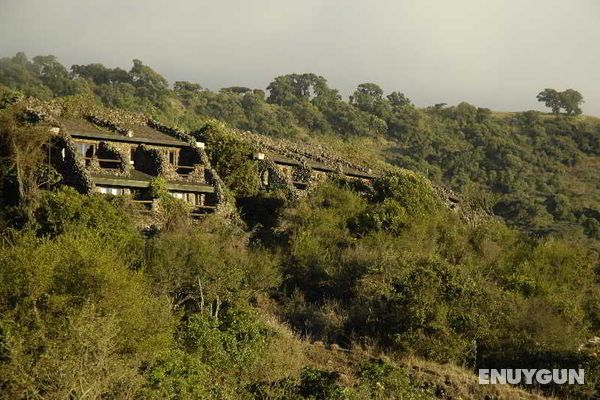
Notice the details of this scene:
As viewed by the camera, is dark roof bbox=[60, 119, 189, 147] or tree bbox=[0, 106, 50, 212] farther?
dark roof bbox=[60, 119, 189, 147]

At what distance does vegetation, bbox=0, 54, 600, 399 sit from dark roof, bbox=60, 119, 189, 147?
267 cm

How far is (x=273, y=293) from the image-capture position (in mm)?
37844

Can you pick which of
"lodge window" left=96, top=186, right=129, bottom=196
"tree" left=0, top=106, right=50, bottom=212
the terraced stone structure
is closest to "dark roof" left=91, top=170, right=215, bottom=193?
the terraced stone structure

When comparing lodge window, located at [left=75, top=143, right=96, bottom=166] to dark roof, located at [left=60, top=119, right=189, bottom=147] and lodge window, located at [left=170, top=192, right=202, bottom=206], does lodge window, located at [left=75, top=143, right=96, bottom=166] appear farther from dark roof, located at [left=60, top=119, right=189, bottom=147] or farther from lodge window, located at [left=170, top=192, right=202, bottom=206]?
lodge window, located at [left=170, top=192, right=202, bottom=206]

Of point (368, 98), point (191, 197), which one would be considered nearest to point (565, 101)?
point (368, 98)

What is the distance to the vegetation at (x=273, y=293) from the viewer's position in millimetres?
21906

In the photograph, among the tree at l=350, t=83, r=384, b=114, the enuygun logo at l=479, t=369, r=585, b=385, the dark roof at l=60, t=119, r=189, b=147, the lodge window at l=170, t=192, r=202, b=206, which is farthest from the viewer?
the tree at l=350, t=83, r=384, b=114

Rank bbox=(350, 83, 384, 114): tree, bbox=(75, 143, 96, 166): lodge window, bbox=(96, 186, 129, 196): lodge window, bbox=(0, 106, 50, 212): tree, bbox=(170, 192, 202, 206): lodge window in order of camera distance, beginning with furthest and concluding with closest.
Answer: bbox=(350, 83, 384, 114): tree
bbox=(75, 143, 96, 166): lodge window
bbox=(170, 192, 202, 206): lodge window
bbox=(96, 186, 129, 196): lodge window
bbox=(0, 106, 50, 212): tree

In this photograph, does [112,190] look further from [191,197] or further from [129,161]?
[191,197]

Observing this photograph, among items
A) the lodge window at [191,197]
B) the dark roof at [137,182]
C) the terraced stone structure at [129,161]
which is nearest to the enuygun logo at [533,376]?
the terraced stone structure at [129,161]

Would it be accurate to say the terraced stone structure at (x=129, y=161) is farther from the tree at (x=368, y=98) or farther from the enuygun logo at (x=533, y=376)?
the tree at (x=368, y=98)

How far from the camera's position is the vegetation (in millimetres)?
21906

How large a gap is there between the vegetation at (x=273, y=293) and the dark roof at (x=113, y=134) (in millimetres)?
2673

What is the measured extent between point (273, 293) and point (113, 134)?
1584cm
